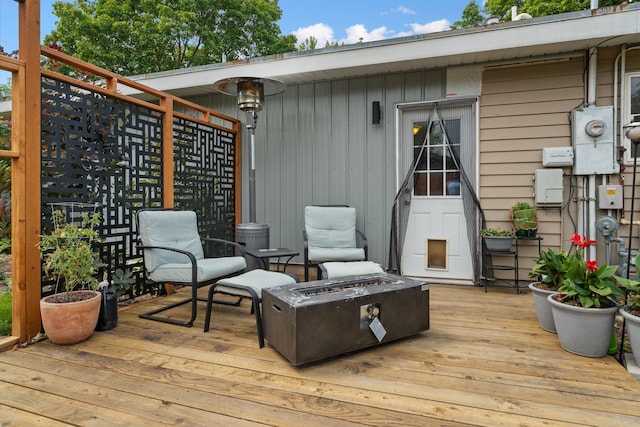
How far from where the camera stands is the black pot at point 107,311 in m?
2.54

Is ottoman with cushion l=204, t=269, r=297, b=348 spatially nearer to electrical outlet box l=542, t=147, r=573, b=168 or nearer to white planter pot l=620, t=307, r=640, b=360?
white planter pot l=620, t=307, r=640, b=360

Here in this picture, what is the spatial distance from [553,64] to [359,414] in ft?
13.3

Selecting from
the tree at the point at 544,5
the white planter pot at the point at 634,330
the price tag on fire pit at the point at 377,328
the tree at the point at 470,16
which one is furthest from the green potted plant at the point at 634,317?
the tree at the point at 470,16

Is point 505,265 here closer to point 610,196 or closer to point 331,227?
point 610,196

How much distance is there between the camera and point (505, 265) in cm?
390

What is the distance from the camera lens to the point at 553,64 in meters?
3.69

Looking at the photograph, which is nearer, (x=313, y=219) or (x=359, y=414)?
(x=359, y=414)

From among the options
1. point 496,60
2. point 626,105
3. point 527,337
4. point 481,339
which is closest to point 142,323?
point 481,339

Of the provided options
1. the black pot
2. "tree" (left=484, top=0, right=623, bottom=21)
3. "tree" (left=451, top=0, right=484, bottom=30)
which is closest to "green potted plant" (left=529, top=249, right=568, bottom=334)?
the black pot

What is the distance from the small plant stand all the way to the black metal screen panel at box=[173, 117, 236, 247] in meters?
3.28

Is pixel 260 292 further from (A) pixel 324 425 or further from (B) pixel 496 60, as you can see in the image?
(B) pixel 496 60

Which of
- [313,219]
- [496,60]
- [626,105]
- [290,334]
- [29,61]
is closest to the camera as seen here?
[290,334]

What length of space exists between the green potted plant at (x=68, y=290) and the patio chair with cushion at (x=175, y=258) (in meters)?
0.45

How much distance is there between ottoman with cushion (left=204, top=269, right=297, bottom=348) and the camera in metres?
2.32
